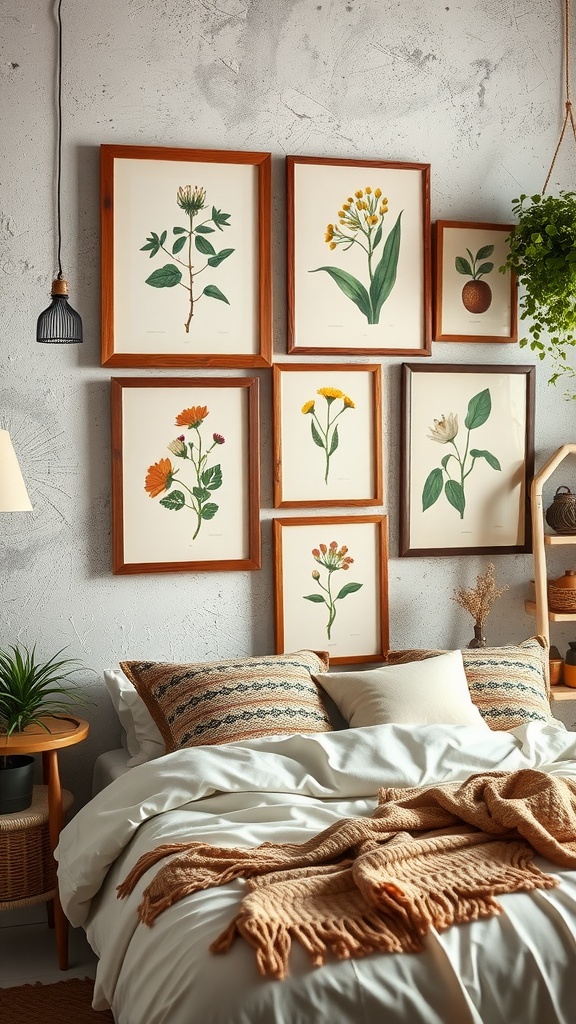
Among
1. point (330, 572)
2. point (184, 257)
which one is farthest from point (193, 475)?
point (184, 257)

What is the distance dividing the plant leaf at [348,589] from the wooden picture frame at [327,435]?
0.93ft

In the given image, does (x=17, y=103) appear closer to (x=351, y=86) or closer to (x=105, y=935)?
(x=351, y=86)

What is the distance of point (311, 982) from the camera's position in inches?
67.8

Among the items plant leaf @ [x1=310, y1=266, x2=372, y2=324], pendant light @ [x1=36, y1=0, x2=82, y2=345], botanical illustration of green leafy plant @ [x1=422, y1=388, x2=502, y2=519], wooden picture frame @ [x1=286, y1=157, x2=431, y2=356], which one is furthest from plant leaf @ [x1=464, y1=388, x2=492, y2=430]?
pendant light @ [x1=36, y1=0, x2=82, y2=345]

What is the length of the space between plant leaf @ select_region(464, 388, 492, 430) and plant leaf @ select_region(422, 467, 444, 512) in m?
0.21

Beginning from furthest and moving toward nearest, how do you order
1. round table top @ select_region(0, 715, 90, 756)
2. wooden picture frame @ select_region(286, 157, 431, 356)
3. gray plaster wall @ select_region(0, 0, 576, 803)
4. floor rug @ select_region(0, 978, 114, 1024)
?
wooden picture frame @ select_region(286, 157, 431, 356) → gray plaster wall @ select_region(0, 0, 576, 803) → round table top @ select_region(0, 715, 90, 756) → floor rug @ select_region(0, 978, 114, 1024)

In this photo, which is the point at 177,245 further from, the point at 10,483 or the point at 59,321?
the point at 10,483

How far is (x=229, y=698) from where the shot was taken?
295 cm

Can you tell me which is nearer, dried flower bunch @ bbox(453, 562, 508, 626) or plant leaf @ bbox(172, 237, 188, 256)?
plant leaf @ bbox(172, 237, 188, 256)

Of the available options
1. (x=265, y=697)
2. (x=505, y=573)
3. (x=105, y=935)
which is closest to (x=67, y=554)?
(x=265, y=697)

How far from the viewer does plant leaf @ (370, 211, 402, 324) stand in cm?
356

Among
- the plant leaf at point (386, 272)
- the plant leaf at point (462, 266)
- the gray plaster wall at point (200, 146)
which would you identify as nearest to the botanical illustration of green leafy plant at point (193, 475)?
the gray plaster wall at point (200, 146)

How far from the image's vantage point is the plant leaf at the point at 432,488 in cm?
366

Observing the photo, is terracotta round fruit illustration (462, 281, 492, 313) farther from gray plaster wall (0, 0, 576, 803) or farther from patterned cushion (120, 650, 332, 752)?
patterned cushion (120, 650, 332, 752)
